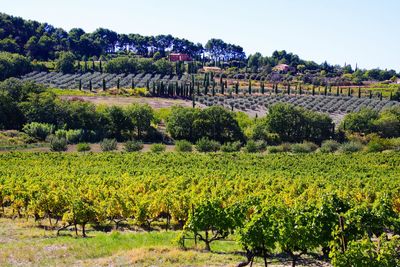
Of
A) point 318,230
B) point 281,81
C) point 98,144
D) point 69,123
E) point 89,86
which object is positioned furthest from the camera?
point 281,81

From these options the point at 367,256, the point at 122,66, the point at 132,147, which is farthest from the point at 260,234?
the point at 122,66

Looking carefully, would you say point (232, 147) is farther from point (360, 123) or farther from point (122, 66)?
point (122, 66)

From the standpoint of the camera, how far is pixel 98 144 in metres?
77.1

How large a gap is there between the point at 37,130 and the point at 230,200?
183 ft

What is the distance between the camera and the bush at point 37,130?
77438 mm

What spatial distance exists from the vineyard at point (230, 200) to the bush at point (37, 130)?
1500cm

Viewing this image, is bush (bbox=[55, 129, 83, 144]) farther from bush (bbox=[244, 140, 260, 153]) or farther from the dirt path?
the dirt path

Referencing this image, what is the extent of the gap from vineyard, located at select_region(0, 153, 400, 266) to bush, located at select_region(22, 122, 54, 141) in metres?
15.0

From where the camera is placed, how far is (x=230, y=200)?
3125 cm

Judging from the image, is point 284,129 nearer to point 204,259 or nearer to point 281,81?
point 204,259

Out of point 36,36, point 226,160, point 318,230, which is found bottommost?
point 226,160

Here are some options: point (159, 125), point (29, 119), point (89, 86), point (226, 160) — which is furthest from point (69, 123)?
point (89, 86)

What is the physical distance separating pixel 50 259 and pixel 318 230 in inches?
495

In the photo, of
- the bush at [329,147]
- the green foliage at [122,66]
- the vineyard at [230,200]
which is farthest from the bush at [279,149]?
the green foliage at [122,66]
